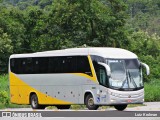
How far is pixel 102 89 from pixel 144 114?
10827 mm

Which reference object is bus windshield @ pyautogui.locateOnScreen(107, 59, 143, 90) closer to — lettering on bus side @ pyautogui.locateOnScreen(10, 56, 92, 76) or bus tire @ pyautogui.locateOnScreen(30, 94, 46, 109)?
lettering on bus side @ pyautogui.locateOnScreen(10, 56, 92, 76)

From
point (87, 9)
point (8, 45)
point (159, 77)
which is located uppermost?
point (87, 9)

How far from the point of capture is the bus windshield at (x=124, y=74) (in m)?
24.5

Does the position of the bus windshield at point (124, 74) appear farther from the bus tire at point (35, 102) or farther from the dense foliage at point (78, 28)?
the dense foliage at point (78, 28)

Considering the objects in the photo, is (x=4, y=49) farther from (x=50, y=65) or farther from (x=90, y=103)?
(x=90, y=103)

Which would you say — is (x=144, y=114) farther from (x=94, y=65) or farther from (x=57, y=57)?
(x=57, y=57)

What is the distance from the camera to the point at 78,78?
2614 centimetres

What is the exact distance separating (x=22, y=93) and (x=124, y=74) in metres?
7.59

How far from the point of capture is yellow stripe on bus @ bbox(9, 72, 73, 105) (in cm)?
2814

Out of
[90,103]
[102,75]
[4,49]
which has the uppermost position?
[4,49]

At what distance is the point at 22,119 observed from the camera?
1448 centimetres

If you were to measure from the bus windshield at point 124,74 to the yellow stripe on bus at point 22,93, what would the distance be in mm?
4419

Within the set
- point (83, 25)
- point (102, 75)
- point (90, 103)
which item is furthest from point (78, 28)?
point (102, 75)

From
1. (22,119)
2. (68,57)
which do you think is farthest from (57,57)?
(22,119)
